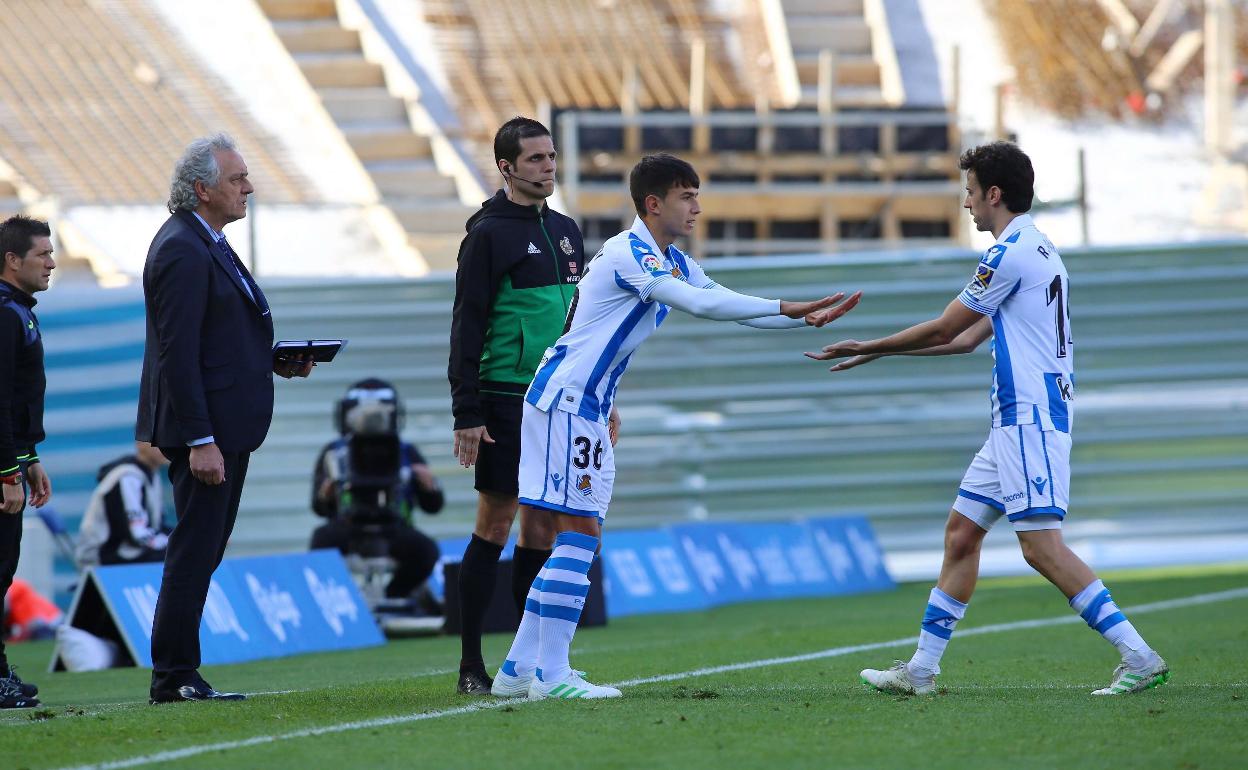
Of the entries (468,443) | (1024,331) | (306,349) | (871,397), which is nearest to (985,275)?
(1024,331)

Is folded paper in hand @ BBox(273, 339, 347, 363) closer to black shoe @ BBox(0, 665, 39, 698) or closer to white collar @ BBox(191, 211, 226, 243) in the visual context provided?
white collar @ BBox(191, 211, 226, 243)

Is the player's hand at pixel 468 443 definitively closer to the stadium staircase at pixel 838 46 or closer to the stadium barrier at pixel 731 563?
the stadium barrier at pixel 731 563

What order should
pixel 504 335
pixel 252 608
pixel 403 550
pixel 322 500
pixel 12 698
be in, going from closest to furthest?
pixel 504 335 → pixel 12 698 → pixel 252 608 → pixel 403 550 → pixel 322 500

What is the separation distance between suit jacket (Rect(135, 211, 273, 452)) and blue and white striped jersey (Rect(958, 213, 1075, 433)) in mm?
2513

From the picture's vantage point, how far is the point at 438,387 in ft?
55.6

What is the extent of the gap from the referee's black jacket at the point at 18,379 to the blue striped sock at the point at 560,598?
2.26 meters

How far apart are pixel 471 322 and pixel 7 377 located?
194cm

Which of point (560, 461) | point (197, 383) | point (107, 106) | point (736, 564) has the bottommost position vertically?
point (736, 564)

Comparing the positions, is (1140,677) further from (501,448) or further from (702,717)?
(501,448)

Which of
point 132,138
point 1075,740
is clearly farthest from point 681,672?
point 132,138

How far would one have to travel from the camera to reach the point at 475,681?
23.0ft

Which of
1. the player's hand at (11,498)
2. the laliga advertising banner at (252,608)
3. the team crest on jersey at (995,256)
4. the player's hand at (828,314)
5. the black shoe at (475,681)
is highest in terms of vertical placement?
the team crest on jersey at (995,256)

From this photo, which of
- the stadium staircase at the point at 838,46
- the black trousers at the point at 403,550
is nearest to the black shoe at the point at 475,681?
the black trousers at the point at 403,550

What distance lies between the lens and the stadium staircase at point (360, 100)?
3047 centimetres
